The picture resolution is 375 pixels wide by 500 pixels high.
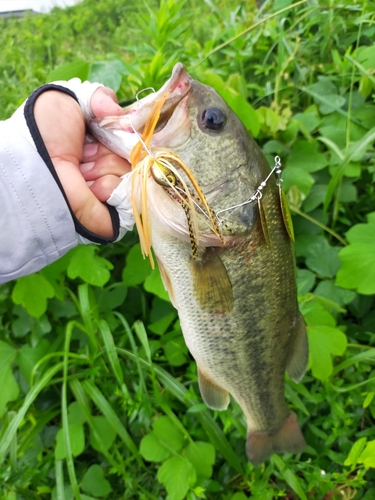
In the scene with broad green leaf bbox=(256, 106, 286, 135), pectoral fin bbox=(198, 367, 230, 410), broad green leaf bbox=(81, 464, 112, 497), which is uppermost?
broad green leaf bbox=(256, 106, 286, 135)

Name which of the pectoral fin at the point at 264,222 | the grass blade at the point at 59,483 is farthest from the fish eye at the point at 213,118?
the grass blade at the point at 59,483

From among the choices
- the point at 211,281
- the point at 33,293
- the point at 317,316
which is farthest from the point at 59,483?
the point at 317,316

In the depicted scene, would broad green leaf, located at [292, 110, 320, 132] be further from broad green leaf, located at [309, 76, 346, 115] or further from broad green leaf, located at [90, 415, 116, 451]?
broad green leaf, located at [90, 415, 116, 451]

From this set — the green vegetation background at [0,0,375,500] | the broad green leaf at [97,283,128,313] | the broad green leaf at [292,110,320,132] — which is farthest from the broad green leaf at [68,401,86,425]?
the broad green leaf at [292,110,320,132]

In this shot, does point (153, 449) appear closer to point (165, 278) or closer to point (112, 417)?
point (112, 417)

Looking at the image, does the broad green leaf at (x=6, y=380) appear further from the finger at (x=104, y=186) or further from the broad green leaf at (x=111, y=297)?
the finger at (x=104, y=186)

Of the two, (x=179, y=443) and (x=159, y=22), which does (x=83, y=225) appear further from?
(x=159, y=22)
